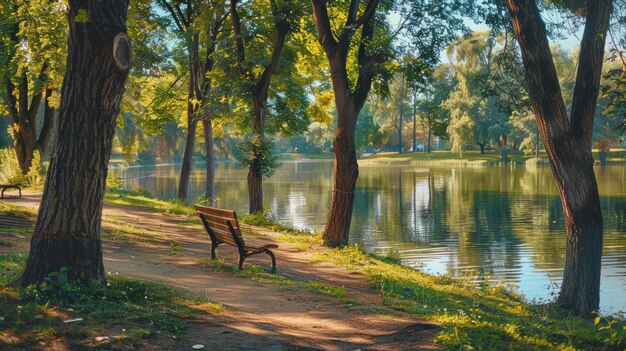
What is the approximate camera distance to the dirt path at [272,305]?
6105 millimetres

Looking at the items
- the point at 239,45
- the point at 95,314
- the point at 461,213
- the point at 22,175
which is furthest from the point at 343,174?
the point at 22,175

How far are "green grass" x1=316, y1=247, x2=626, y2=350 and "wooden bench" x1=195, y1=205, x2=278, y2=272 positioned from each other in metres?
1.87

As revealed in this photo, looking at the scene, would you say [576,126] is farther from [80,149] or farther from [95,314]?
[95,314]

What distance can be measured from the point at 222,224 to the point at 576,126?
589 centimetres

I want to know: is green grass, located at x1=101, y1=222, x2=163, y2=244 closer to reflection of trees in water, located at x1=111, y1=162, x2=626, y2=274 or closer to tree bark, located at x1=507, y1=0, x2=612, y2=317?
tree bark, located at x1=507, y1=0, x2=612, y2=317

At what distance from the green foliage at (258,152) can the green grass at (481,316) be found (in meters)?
7.23

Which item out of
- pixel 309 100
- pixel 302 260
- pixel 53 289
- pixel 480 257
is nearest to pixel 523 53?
pixel 302 260

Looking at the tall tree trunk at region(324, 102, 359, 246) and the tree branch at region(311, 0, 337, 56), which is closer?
the tree branch at region(311, 0, 337, 56)

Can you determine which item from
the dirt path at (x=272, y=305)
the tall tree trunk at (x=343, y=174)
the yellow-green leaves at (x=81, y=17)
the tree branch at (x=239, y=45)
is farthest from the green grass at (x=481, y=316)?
the tree branch at (x=239, y=45)

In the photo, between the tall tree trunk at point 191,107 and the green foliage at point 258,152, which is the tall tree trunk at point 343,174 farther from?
the tall tree trunk at point 191,107

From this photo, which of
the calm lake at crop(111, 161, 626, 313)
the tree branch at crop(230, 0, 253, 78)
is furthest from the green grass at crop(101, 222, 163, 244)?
the tree branch at crop(230, 0, 253, 78)

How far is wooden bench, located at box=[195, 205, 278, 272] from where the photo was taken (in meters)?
10.2

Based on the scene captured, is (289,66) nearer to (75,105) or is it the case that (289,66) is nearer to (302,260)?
(302,260)

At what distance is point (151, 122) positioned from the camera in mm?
25500
